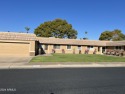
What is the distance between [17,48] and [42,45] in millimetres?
12231

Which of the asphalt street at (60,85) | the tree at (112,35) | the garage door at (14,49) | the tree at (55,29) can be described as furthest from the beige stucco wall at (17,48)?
the tree at (112,35)

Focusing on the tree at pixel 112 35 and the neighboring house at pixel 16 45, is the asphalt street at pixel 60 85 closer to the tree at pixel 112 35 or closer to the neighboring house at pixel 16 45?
the neighboring house at pixel 16 45

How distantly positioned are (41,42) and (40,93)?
37.6 metres

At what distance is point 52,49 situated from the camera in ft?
152

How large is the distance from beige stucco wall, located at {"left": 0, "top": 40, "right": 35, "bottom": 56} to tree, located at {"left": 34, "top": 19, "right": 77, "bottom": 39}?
41613 millimetres

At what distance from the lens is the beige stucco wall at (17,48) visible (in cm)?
3359

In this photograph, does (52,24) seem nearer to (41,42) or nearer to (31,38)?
(41,42)

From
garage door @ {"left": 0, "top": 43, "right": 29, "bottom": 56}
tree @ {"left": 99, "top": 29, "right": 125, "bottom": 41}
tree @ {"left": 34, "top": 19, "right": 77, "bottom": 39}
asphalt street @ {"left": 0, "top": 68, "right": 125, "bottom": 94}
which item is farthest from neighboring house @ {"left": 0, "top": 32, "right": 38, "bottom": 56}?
tree @ {"left": 99, "top": 29, "right": 125, "bottom": 41}

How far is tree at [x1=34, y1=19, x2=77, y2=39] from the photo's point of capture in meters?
77.3

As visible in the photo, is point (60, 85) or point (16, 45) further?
point (16, 45)

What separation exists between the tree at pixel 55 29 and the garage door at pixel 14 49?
4177 centimetres

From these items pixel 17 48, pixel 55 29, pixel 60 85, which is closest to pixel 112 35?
pixel 55 29

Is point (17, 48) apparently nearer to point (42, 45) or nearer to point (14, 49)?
point (14, 49)

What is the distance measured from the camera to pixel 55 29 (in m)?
78.5
